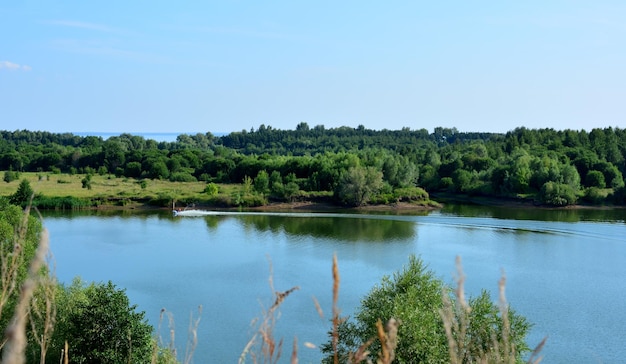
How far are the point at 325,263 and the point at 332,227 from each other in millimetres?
10847

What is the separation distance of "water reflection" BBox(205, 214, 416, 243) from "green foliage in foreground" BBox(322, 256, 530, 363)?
Result: 19211mm

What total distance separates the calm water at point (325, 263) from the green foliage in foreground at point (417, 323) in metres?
1.06

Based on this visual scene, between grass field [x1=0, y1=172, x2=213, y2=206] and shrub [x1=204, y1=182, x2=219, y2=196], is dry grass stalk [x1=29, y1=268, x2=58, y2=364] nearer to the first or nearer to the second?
grass field [x1=0, y1=172, x2=213, y2=206]

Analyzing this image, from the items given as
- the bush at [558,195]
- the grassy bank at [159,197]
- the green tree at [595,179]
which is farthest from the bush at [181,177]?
the green tree at [595,179]

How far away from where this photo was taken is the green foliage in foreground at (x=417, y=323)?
11.8 meters

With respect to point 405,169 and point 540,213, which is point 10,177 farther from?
point 540,213

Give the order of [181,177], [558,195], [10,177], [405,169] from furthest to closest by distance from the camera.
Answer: [181,177] < [405,169] < [10,177] < [558,195]

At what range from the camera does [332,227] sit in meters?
38.4

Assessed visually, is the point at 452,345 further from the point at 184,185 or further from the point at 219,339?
the point at 184,185

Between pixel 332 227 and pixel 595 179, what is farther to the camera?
pixel 595 179

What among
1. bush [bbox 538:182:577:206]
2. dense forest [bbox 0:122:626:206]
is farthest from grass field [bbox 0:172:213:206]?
bush [bbox 538:182:577:206]

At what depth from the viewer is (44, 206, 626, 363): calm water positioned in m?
18.2

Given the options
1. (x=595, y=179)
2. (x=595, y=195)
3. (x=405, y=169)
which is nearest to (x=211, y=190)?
(x=405, y=169)

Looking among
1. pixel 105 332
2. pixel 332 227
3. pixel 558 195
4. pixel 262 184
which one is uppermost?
pixel 262 184
